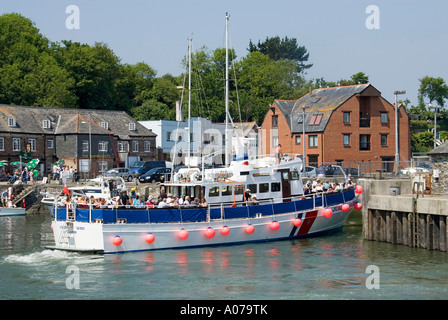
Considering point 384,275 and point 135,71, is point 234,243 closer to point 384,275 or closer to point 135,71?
point 384,275

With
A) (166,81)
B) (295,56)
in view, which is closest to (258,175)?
(166,81)

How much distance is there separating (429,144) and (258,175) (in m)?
55.0

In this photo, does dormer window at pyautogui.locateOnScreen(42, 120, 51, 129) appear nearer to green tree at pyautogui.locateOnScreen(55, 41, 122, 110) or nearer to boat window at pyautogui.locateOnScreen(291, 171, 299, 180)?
green tree at pyautogui.locateOnScreen(55, 41, 122, 110)

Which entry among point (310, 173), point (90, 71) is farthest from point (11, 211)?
point (90, 71)

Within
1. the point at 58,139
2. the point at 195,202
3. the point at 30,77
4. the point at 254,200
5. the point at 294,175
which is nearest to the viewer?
the point at 195,202

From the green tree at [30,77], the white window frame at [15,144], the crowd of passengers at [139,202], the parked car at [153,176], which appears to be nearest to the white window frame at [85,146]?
the white window frame at [15,144]

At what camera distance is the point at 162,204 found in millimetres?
30172

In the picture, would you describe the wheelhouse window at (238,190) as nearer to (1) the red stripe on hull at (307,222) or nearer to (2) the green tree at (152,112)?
(1) the red stripe on hull at (307,222)

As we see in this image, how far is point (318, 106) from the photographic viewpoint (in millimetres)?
64000

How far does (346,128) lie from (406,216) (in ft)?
110

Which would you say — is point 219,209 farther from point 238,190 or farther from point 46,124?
point 46,124

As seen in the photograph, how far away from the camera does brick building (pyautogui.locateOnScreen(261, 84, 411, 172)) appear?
61812 mm

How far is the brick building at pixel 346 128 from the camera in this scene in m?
61.8
